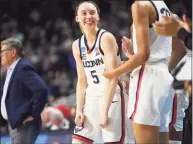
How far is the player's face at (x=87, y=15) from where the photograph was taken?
16.7ft

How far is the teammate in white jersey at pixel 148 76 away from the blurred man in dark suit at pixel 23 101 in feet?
6.38

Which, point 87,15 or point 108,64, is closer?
point 108,64

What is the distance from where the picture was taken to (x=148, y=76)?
4215 mm

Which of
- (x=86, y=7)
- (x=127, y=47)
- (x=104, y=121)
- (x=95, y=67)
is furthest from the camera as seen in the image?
(x=86, y=7)

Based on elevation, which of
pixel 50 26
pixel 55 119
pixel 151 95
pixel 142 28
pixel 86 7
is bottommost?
pixel 55 119

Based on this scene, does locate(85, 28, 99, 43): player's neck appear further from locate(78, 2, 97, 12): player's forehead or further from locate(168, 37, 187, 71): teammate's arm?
locate(168, 37, 187, 71): teammate's arm

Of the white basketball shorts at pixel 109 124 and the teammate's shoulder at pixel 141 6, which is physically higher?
the teammate's shoulder at pixel 141 6

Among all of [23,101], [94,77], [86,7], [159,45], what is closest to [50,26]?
[23,101]

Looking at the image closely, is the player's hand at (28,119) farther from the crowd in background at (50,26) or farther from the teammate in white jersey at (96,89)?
the crowd in background at (50,26)

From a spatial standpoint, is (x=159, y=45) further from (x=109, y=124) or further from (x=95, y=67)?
(x=109, y=124)

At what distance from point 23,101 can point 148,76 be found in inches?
90.2

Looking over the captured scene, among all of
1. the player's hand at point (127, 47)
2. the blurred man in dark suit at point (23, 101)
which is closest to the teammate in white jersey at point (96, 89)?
the player's hand at point (127, 47)

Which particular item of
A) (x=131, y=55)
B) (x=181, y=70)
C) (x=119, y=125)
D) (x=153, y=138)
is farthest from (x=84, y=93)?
(x=181, y=70)

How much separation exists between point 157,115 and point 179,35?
632mm
